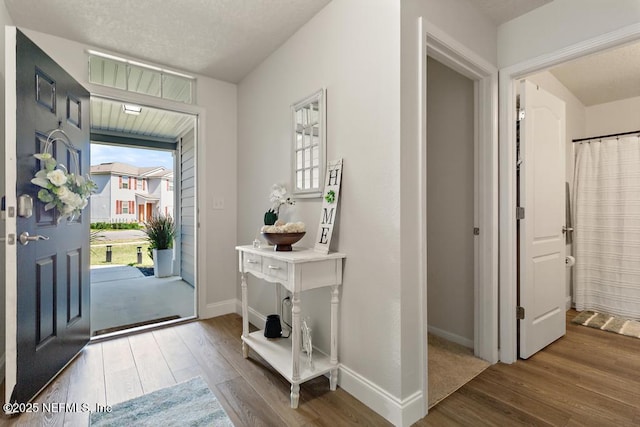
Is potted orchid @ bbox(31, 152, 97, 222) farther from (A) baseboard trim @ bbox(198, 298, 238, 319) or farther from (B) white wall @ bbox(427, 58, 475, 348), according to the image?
(B) white wall @ bbox(427, 58, 475, 348)

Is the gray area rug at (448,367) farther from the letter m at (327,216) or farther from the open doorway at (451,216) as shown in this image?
the letter m at (327,216)

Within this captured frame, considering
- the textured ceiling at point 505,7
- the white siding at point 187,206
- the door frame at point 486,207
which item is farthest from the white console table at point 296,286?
the white siding at point 187,206

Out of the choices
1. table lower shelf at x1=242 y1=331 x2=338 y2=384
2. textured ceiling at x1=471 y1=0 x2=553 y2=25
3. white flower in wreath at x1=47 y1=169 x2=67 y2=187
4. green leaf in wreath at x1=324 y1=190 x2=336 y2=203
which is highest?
textured ceiling at x1=471 y1=0 x2=553 y2=25

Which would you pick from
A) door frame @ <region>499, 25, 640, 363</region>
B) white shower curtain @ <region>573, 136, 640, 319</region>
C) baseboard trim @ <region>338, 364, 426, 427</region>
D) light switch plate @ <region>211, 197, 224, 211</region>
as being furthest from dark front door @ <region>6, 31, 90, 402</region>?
white shower curtain @ <region>573, 136, 640, 319</region>

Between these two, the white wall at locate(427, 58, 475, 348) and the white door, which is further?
the white wall at locate(427, 58, 475, 348)

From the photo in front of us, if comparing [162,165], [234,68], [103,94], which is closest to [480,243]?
[234,68]

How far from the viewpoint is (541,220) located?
2.40 meters

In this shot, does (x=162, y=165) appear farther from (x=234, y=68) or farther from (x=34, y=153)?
(x=34, y=153)

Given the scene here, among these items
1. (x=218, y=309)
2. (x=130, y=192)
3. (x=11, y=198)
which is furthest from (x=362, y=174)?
(x=130, y=192)

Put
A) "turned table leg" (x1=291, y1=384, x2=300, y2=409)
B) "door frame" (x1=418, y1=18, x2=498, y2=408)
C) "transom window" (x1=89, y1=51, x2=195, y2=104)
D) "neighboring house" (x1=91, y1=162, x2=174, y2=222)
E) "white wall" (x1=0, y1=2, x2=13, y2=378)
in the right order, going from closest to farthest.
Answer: "turned table leg" (x1=291, y1=384, x2=300, y2=409) < "white wall" (x1=0, y1=2, x2=13, y2=378) < "door frame" (x1=418, y1=18, x2=498, y2=408) < "transom window" (x1=89, y1=51, x2=195, y2=104) < "neighboring house" (x1=91, y1=162, x2=174, y2=222)

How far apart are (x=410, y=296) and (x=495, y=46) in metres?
1.97

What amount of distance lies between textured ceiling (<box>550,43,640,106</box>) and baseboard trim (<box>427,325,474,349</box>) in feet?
7.95

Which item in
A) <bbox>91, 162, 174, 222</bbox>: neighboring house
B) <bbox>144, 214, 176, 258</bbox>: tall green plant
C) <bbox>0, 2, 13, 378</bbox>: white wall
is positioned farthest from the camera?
<bbox>91, 162, 174, 222</bbox>: neighboring house

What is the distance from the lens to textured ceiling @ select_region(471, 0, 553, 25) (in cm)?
201
